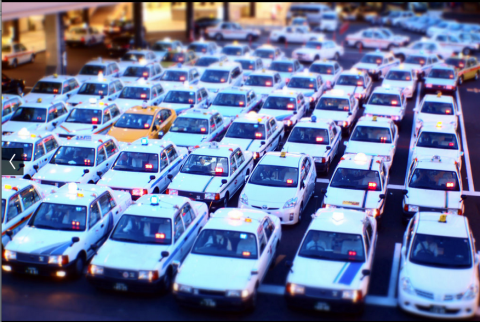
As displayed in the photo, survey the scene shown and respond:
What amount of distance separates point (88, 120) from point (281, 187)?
29.6 feet

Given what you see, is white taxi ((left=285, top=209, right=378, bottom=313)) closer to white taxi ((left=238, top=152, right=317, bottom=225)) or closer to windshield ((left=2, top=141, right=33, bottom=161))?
white taxi ((left=238, top=152, right=317, bottom=225))

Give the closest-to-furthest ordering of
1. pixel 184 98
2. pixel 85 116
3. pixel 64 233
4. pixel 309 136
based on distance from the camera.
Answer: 1. pixel 64 233
2. pixel 309 136
3. pixel 85 116
4. pixel 184 98

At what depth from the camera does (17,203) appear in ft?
47.6

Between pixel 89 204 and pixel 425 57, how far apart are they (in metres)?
27.0

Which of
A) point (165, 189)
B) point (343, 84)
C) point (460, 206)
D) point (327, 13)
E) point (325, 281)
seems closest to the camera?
point (325, 281)

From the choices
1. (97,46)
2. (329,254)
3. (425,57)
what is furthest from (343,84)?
(97,46)

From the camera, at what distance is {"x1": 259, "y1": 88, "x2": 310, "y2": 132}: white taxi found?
24.1m

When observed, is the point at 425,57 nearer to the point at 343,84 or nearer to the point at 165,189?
the point at 343,84

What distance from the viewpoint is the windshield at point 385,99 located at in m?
24.9

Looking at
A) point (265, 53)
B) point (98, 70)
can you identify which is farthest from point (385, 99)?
point (98, 70)

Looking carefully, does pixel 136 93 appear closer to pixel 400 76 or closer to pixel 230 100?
pixel 230 100

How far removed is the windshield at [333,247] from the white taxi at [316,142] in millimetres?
6965

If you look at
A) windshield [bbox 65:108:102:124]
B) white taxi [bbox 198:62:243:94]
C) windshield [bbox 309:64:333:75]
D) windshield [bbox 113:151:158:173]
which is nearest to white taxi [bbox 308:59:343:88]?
windshield [bbox 309:64:333:75]

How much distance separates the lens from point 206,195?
54.1 feet
